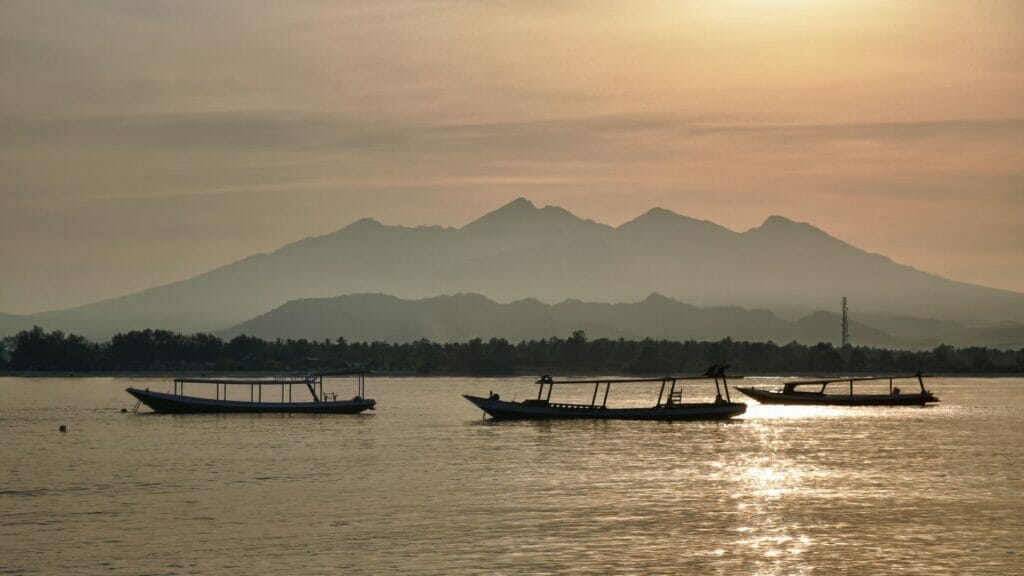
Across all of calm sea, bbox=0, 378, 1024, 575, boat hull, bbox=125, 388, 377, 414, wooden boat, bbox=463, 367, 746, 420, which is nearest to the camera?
calm sea, bbox=0, 378, 1024, 575

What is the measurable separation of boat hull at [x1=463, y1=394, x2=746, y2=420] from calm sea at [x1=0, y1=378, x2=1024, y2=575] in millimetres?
13455

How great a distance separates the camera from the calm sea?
66.4m

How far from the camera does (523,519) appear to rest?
78.9m

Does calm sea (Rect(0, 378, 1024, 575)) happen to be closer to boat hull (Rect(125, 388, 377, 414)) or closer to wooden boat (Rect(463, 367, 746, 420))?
wooden boat (Rect(463, 367, 746, 420))

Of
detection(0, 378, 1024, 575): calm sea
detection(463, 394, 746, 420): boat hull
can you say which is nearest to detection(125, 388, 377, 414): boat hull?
detection(463, 394, 746, 420): boat hull

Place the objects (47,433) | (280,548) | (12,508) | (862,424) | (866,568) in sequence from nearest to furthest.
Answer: (866,568), (280,548), (12,508), (47,433), (862,424)

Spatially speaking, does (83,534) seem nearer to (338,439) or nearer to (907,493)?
(907,493)

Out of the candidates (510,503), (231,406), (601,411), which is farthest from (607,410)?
(510,503)

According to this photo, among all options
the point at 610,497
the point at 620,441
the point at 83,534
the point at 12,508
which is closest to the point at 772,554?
the point at 610,497

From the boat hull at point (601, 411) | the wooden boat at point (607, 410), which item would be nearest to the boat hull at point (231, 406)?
the boat hull at point (601, 411)

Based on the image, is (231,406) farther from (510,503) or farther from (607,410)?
(510,503)

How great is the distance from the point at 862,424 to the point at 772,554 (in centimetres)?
11396

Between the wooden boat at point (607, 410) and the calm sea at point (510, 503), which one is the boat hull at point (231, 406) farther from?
the calm sea at point (510, 503)

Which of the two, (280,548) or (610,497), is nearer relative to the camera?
(280,548)
